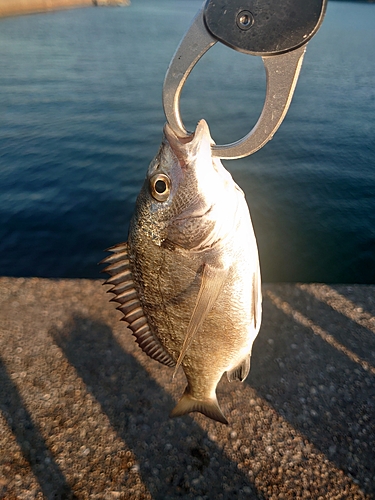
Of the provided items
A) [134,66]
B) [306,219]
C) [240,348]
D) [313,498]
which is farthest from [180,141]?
[134,66]

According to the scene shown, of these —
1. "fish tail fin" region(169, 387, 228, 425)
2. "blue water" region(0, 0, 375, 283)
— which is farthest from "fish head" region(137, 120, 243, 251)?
"blue water" region(0, 0, 375, 283)

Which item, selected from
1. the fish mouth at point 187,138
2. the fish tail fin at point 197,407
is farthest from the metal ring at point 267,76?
the fish tail fin at point 197,407

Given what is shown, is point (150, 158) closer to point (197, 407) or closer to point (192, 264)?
point (197, 407)

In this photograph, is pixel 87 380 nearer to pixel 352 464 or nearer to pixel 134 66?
pixel 352 464

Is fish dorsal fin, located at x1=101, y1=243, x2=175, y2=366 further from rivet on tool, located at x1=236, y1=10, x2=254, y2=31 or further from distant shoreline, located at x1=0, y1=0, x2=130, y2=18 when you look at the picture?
distant shoreline, located at x1=0, y1=0, x2=130, y2=18

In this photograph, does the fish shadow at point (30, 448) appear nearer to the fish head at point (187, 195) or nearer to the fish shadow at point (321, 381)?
the fish shadow at point (321, 381)
